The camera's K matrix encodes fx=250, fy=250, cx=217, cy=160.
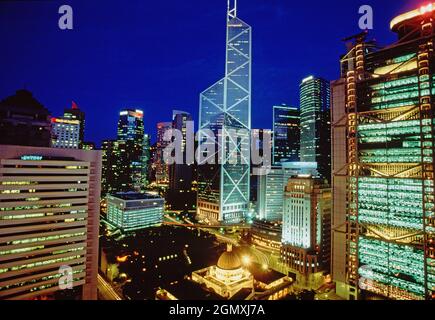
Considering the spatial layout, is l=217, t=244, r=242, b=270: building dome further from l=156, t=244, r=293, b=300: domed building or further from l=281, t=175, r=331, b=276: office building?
l=281, t=175, r=331, b=276: office building

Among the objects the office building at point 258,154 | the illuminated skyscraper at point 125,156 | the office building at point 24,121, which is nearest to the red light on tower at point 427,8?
the office building at point 24,121

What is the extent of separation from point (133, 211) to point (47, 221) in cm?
2543

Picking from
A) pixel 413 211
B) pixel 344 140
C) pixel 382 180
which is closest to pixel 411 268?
pixel 413 211

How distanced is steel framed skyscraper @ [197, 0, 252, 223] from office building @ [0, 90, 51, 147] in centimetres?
3021

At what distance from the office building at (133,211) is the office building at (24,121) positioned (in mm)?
23344

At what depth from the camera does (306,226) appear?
33.4 metres

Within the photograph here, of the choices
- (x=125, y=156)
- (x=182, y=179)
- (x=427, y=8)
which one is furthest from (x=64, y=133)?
(x=427, y=8)

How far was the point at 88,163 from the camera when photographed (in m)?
26.0

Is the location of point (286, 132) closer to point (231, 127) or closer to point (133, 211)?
point (231, 127)

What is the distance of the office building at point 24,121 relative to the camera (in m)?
25.3

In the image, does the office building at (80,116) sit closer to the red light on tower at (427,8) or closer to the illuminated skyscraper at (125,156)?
the illuminated skyscraper at (125,156)

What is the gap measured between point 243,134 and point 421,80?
32110mm

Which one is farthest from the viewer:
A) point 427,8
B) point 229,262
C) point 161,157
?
point 161,157

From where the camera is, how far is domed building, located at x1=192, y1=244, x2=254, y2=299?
24.9m
